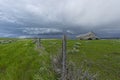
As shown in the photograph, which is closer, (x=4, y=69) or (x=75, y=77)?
(x=75, y=77)

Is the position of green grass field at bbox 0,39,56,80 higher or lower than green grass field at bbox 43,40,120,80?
higher

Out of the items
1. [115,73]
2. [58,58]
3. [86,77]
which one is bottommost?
[115,73]

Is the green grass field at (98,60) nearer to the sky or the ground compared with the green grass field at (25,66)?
nearer to the ground

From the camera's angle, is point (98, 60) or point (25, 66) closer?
point (25, 66)

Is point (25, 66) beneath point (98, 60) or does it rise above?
above

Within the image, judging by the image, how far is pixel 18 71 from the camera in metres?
35.0

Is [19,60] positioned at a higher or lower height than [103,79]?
higher

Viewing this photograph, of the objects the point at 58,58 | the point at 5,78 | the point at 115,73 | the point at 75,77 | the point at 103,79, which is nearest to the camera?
the point at 75,77

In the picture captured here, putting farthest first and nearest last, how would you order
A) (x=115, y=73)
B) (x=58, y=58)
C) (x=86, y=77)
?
(x=115, y=73), (x=58, y=58), (x=86, y=77)

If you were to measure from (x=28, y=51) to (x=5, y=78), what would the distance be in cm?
1103

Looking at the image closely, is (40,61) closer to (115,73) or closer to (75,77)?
(75,77)

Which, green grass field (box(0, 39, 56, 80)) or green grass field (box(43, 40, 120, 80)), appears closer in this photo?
green grass field (box(0, 39, 56, 80))

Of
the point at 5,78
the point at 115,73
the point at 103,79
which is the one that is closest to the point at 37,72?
the point at 5,78

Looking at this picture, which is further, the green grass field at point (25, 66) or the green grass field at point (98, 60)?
the green grass field at point (98, 60)
